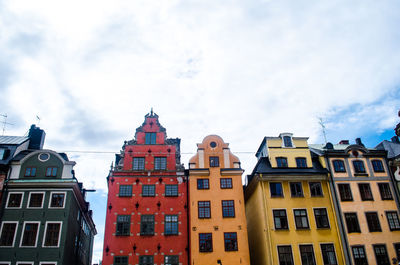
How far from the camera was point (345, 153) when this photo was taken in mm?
37562

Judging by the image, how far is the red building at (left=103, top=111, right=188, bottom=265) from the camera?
31.3m

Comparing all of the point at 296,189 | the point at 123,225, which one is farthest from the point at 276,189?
the point at 123,225

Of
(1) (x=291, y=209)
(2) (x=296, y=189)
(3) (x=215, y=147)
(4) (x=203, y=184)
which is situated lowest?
(1) (x=291, y=209)

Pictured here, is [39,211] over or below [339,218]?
over

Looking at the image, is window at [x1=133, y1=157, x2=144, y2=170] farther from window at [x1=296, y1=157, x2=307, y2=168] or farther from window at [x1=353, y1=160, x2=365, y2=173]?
window at [x1=353, y1=160, x2=365, y2=173]

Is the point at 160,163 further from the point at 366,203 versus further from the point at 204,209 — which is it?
the point at 366,203

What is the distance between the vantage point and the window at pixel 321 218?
110 feet

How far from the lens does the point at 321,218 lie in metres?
34.0

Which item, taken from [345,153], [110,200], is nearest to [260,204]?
[345,153]

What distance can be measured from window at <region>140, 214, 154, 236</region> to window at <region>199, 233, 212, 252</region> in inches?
193

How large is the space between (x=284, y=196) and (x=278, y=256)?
6199 millimetres

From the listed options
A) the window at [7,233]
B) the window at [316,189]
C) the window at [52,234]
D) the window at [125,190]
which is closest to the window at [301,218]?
the window at [316,189]

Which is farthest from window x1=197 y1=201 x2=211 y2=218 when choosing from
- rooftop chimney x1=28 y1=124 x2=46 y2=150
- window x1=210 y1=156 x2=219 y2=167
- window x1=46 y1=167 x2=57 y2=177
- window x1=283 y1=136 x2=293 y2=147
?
rooftop chimney x1=28 y1=124 x2=46 y2=150

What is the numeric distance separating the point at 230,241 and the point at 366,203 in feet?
50.9
